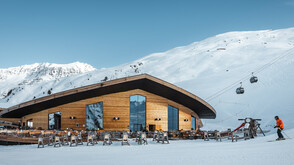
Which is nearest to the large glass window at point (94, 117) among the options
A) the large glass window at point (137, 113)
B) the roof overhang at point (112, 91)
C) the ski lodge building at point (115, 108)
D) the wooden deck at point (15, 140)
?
the ski lodge building at point (115, 108)

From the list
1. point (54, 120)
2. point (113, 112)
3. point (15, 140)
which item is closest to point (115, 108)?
point (113, 112)

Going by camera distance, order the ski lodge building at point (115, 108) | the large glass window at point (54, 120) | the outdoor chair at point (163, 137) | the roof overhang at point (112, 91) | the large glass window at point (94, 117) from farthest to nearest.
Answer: the large glass window at point (94, 117)
the large glass window at point (54, 120)
the ski lodge building at point (115, 108)
the roof overhang at point (112, 91)
the outdoor chair at point (163, 137)

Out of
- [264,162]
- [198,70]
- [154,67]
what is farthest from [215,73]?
[264,162]

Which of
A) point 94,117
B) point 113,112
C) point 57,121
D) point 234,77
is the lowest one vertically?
point 57,121

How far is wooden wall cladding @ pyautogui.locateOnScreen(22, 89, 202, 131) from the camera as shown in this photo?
64.4 ft

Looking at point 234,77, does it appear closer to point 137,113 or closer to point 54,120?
point 137,113

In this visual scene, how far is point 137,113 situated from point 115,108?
169 centimetres

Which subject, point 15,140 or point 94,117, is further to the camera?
point 94,117

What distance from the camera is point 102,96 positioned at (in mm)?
20047

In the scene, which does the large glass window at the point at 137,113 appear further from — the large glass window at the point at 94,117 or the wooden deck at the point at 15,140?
the wooden deck at the point at 15,140

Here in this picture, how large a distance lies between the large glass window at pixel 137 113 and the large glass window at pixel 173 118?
2.09 meters

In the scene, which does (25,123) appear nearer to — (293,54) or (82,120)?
(82,120)

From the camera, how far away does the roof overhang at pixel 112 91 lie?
1762 centimetres

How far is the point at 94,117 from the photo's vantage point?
1995 centimetres
